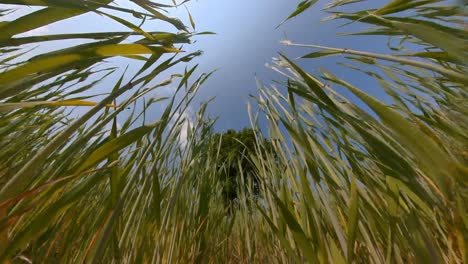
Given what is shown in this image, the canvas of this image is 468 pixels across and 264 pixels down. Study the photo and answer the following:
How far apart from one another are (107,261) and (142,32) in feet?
1.73

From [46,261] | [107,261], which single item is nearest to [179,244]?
[107,261]

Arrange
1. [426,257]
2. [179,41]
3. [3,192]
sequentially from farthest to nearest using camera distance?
1. [179,41]
2. [426,257]
3. [3,192]

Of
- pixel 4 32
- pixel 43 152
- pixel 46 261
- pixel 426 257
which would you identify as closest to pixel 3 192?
pixel 43 152

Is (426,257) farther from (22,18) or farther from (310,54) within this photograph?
(22,18)

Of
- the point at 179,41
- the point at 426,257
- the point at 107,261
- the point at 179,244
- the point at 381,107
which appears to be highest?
the point at 179,41

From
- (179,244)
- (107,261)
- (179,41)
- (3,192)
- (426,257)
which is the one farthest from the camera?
(179,244)

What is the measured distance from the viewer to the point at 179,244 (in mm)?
881

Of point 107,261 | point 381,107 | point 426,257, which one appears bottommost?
point 107,261

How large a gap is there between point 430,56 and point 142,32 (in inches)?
16.5

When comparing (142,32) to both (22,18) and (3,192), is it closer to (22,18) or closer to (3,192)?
(22,18)

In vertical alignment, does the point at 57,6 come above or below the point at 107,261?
above

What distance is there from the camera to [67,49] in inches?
13.1

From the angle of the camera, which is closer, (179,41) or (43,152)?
(43,152)

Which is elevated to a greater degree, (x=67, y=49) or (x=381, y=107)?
(x=67, y=49)
